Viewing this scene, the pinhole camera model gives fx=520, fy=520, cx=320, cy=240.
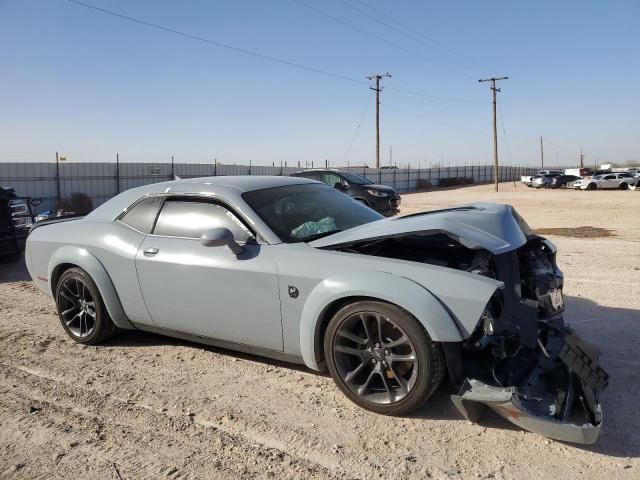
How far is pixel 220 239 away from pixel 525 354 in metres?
2.07

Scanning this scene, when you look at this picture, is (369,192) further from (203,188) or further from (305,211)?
(203,188)

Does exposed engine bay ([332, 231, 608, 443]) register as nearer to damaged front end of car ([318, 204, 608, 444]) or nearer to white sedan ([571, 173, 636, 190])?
damaged front end of car ([318, 204, 608, 444])

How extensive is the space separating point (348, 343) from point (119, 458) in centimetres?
143

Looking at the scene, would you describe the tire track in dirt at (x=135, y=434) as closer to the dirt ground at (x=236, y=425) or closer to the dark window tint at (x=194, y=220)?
the dirt ground at (x=236, y=425)

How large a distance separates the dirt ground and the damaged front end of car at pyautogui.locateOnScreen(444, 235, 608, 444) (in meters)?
0.20

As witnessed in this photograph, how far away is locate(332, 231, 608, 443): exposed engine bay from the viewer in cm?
270

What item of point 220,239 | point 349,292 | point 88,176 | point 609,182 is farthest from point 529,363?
point 609,182

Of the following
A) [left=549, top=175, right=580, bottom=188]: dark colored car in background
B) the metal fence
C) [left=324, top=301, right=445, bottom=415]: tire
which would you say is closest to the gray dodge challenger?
[left=324, top=301, right=445, bottom=415]: tire

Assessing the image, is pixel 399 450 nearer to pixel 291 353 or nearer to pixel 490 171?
pixel 291 353

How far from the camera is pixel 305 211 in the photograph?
4.10 metres

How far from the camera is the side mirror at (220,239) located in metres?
3.45

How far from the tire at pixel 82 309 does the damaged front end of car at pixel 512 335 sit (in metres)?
2.23

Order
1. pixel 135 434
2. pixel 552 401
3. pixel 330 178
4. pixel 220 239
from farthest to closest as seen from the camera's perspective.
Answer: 1. pixel 330 178
2. pixel 220 239
3. pixel 135 434
4. pixel 552 401

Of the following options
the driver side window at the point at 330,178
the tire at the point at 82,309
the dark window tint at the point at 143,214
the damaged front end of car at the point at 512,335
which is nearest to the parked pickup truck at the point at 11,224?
the tire at the point at 82,309
